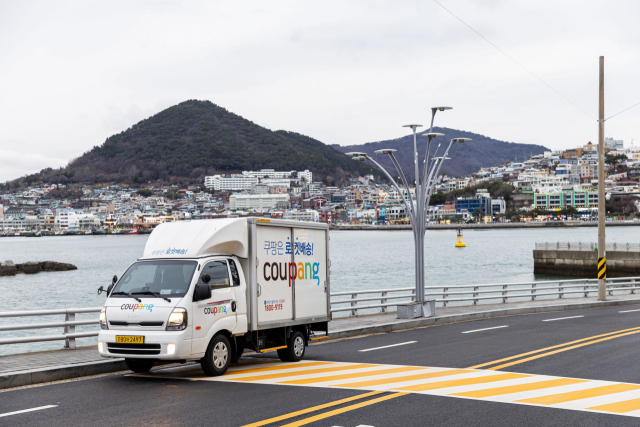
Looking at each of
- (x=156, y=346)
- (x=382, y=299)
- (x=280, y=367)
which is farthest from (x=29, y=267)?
(x=156, y=346)

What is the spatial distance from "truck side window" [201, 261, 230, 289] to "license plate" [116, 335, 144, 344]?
1.44m

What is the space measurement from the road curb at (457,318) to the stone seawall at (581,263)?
27.3 meters

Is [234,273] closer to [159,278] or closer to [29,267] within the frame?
[159,278]

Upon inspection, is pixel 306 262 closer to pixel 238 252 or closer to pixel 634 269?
pixel 238 252

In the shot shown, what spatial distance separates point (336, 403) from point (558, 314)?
17.3 meters

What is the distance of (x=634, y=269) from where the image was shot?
53562mm

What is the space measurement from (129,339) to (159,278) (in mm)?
1140

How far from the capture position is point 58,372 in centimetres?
1077

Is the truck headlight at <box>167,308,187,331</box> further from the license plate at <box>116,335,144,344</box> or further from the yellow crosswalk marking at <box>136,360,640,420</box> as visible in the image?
the yellow crosswalk marking at <box>136,360,640,420</box>

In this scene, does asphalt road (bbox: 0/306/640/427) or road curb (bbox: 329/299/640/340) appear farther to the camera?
road curb (bbox: 329/299/640/340)

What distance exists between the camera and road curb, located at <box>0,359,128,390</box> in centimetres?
1016

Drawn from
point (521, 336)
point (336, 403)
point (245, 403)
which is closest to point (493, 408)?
point (336, 403)

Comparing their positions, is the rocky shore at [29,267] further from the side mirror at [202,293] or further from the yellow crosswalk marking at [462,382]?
the yellow crosswalk marking at [462,382]

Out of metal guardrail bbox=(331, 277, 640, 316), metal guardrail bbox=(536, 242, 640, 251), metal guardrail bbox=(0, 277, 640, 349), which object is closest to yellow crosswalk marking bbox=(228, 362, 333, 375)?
metal guardrail bbox=(0, 277, 640, 349)
